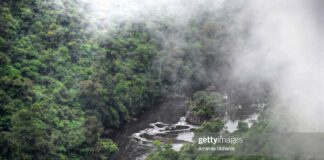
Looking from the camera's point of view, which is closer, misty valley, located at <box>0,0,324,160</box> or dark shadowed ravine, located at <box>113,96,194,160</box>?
misty valley, located at <box>0,0,324,160</box>

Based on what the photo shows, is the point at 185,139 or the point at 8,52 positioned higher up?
the point at 8,52

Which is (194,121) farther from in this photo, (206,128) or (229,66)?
(229,66)

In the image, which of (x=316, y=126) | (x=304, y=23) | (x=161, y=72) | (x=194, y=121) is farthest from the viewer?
(x=161, y=72)

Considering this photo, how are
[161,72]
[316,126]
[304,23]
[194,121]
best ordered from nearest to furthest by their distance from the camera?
[316,126] < [304,23] < [194,121] < [161,72]

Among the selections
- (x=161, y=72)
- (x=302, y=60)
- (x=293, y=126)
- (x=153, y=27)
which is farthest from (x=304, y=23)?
(x=153, y=27)

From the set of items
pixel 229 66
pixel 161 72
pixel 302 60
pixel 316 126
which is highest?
pixel 229 66

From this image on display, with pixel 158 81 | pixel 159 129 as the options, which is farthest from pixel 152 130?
pixel 158 81
